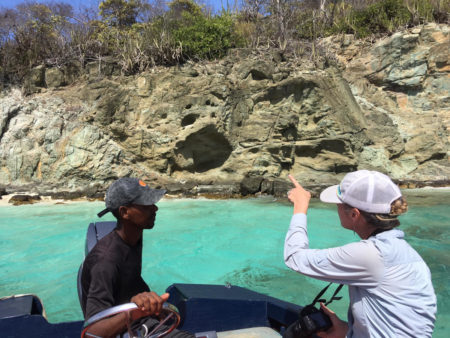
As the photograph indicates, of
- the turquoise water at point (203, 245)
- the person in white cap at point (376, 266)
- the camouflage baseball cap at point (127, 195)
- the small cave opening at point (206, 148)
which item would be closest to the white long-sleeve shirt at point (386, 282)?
the person in white cap at point (376, 266)

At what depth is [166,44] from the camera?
13602 mm

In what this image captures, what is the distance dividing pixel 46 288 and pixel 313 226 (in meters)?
5.27

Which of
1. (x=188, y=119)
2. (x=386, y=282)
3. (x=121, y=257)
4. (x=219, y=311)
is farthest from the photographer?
(x=188, y=119)

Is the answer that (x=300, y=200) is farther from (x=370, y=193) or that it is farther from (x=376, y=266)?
(x=376, y=266)

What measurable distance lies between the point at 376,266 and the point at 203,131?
11327 millimetres

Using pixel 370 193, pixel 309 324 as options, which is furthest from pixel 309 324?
pixel 370 193

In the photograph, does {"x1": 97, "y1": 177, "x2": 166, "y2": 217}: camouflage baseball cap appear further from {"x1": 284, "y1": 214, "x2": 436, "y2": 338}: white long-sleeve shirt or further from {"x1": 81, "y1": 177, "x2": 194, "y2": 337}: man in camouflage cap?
{"x1": 284, "y1": 214, "x2": 436, "y2": 338}: white long-sleeve shirt

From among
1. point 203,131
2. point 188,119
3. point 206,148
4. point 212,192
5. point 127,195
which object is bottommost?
point 212,192

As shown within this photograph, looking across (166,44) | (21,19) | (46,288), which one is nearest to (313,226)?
(46,288)

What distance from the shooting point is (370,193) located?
165 cm

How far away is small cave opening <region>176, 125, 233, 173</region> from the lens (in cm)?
1270

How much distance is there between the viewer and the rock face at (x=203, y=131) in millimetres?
12320

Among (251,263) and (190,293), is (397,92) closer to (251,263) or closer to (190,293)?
(251,263)

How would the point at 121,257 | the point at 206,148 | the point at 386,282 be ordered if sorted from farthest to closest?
the point at 206,148, the point at 121,257, the point at 386,282
